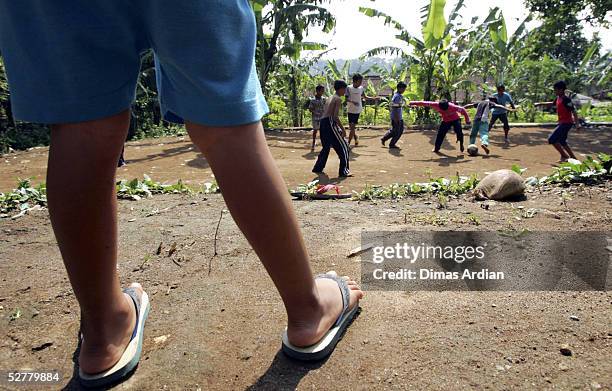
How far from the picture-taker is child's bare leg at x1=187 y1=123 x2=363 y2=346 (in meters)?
1.08

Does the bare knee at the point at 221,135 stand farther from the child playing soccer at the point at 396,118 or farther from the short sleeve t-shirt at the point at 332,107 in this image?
the child playing soccer at the point at 396,118

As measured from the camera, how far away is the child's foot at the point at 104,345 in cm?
122

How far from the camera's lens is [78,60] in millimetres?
1056

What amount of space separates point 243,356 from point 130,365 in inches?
13.0

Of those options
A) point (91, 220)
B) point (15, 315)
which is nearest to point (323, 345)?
point (91, 220)

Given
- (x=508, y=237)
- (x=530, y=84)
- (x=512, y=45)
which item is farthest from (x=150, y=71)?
(x=530, y=84)

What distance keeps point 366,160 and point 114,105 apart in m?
7.81

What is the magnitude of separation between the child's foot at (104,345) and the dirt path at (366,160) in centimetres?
447

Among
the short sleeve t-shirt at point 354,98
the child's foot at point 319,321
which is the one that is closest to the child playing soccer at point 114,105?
the child's foot at point 319,321

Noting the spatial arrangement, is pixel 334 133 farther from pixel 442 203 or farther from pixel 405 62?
pixel 405 62

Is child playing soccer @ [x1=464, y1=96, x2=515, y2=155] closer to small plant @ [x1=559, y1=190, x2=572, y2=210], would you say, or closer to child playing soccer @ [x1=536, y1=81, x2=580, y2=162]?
child playing soccer @ [x1=536, y1=81, x2=580, y2=162]

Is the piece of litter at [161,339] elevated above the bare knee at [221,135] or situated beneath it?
situated beneath

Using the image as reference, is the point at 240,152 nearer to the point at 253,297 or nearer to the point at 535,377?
the point at 253,297

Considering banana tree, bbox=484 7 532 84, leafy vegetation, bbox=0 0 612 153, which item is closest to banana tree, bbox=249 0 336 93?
leafy vegetation, bbox=0 0 612 153
